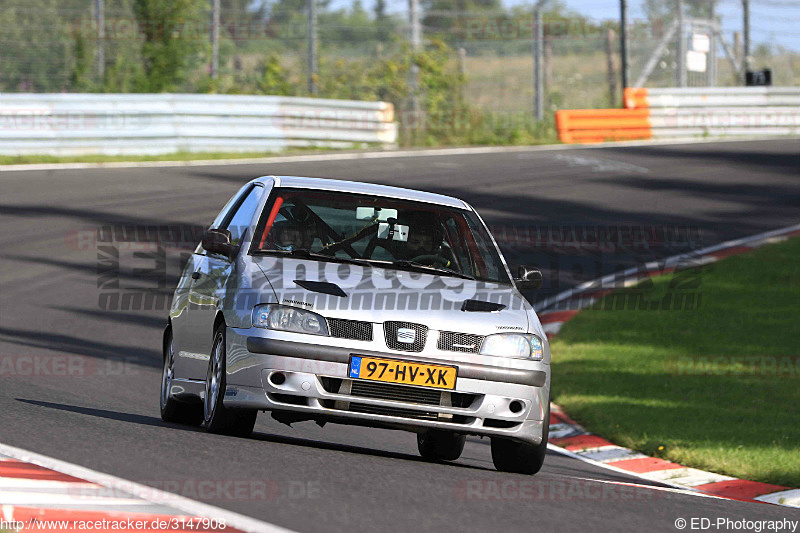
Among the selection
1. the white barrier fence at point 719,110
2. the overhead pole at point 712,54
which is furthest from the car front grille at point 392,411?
the overhead pole at point 712,54

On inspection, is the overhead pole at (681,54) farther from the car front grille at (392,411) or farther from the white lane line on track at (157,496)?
the white lane line on track at (157,496)

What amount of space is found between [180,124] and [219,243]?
18.1 m

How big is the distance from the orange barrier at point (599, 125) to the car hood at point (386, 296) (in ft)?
71.8

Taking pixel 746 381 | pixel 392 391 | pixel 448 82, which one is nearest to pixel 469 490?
pixel 392 391

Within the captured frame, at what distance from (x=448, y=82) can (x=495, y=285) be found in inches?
973

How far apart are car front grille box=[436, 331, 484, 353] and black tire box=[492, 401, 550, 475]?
61 centimetres

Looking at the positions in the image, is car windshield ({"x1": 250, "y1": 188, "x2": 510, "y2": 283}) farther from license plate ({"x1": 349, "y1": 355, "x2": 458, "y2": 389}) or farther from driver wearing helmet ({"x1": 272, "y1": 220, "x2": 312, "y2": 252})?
license plate ({"x1": 349, "y1": 355, "x2": 458, "y2": 389})

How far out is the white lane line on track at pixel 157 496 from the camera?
16.4 feet

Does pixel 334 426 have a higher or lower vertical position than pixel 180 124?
lower

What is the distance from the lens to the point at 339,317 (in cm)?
702

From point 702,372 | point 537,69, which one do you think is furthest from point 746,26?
point 702,372

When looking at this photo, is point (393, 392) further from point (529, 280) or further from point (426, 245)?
point (529, 280)

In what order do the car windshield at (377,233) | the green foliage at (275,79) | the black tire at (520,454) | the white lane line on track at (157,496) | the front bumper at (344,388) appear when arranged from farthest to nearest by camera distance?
1. the green foliage at (275,79)
2. the car windshield at (377,233)
3. the black tire at (520,454)
4. the front bumper at (344,388)
5. the white lane line on track at (157,496)

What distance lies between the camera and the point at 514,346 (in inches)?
287
